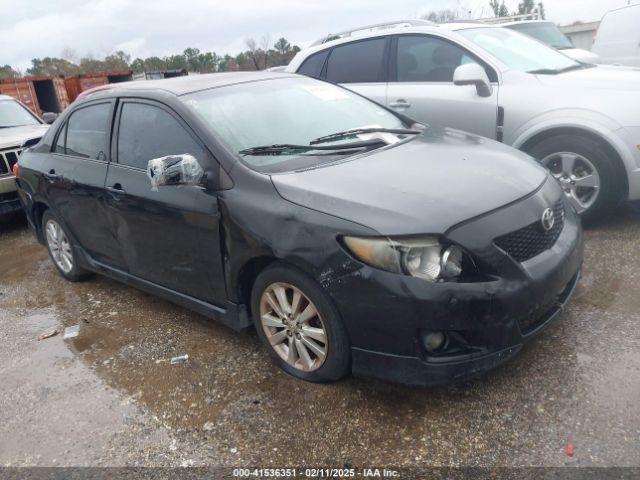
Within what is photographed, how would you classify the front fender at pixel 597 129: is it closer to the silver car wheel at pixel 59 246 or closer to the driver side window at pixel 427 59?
the driver side window at pixel 427 59

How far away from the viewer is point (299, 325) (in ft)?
8.99

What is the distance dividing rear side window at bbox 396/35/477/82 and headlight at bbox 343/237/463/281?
127 inches

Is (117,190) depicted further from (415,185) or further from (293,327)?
(415,185)

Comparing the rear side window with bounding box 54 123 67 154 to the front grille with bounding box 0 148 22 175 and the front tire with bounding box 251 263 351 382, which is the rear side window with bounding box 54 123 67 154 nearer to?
the front tire with bounding box 251 263 351 382

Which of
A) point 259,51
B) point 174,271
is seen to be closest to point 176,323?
point 174,271

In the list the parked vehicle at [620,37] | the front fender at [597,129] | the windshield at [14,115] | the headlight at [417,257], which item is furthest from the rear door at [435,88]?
the windshield at [14,115]

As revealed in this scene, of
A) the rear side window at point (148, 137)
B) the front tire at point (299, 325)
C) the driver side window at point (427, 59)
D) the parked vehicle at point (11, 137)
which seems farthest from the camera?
the parked vehicle at point (11, 137)

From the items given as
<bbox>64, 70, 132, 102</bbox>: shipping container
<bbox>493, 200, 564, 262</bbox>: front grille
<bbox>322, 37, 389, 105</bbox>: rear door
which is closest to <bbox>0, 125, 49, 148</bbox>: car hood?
<bbox>322, 37, 389, 105</bbox>: rear door

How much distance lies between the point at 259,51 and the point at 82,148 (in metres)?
36.5

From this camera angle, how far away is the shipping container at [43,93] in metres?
17.9

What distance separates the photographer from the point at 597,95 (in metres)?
4.29

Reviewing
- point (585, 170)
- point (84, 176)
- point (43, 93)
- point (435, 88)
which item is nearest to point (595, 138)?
point (585, 170)

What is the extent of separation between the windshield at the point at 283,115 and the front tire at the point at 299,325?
65cm

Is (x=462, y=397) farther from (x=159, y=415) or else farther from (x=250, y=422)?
(x=159, y=415)
